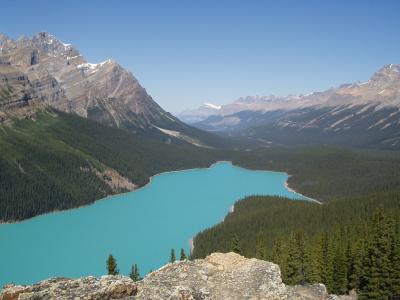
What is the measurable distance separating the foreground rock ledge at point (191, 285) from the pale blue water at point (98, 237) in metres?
77.0

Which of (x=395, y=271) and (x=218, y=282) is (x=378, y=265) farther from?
(x=218, y=282)

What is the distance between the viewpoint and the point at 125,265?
11206 centimetres

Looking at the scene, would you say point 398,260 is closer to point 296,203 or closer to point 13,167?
point 296,203

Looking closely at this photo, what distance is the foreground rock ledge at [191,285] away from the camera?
25.7 m

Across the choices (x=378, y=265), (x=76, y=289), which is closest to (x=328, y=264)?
(x=378, y=265)

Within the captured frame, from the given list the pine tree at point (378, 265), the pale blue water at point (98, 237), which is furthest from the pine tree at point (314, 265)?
the pale blue water at point (98, 237)

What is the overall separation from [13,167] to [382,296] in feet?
571

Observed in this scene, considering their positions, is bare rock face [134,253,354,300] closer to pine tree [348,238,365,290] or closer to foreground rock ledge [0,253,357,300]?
foreground rock ledge [0,253,357,300]

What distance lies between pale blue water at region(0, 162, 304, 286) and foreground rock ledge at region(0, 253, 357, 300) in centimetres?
7701

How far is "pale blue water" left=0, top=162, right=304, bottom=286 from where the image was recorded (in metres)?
113

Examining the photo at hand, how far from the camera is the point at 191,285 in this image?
30.1m

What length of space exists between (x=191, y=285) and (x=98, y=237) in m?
118

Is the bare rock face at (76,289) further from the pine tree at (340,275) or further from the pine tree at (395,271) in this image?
the pine tree at (340,275)

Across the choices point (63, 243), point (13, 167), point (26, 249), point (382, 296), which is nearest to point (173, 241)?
point (63, 243)
